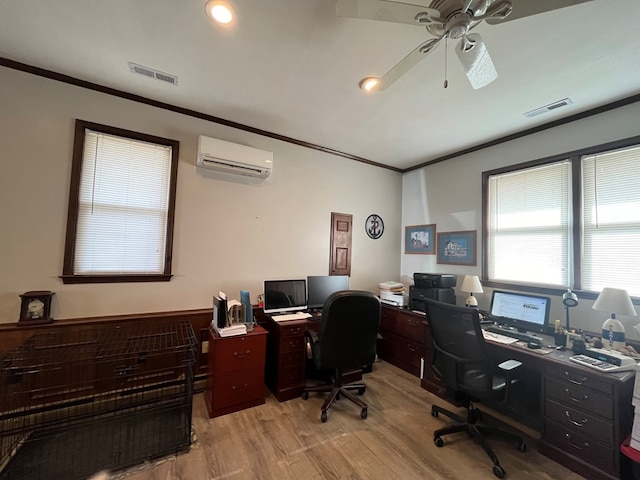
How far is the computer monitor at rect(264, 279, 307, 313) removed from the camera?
3.04 meters

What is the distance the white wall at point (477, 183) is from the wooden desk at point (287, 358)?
2.23 m

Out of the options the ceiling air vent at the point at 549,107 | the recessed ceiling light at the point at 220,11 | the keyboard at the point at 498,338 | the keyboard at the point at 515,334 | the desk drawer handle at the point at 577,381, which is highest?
the recessed ceiling light at the point at 220,11

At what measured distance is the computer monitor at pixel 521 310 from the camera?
8.33 feet

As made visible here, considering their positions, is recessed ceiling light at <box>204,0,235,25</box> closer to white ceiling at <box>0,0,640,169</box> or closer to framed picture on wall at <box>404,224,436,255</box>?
white ceiling at <box>0,0,640,169</box>

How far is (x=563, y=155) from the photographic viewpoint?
8.86ft

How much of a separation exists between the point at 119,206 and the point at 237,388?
2.10 meters

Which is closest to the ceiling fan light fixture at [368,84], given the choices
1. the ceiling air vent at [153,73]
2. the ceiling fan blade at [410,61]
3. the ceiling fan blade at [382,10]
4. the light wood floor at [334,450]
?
the ceiling fan blade at [410,61]

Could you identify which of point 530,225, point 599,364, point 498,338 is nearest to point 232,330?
point 498,338

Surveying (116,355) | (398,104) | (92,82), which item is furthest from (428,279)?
(92,82)

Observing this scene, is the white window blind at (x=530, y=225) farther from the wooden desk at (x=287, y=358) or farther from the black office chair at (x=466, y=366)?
the wooden desk at (x=287, y=358)

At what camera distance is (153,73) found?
2.26 meters

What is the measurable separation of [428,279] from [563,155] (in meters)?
1.89

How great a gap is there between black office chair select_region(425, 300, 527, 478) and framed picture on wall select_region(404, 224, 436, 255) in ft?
6.35

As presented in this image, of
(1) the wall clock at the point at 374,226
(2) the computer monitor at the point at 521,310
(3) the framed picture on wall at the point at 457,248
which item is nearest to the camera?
(2) the computer monitor at the point at 521,310
